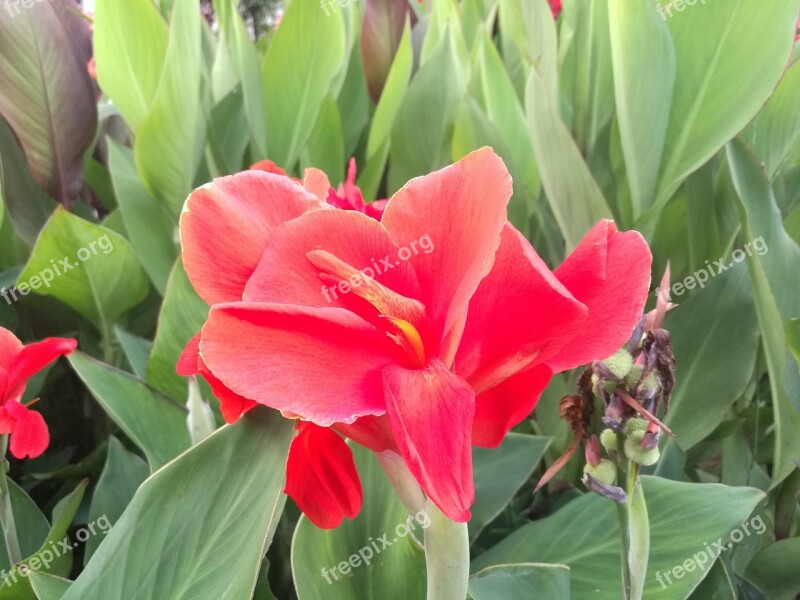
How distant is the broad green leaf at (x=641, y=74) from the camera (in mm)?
645

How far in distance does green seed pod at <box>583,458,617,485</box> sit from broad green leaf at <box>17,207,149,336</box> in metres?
0.62

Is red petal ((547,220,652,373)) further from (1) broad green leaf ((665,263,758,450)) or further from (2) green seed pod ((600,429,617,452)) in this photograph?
(1) broad green leaf ((665,263,758,450))

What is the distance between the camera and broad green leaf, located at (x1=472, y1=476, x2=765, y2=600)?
20.8 inches

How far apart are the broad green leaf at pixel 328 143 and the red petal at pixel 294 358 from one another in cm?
70

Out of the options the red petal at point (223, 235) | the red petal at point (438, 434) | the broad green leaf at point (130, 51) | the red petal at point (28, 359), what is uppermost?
the broad green leaf at point (130, 51)

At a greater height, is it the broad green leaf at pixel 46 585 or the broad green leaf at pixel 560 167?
the broad green leaf at pixel 560 167

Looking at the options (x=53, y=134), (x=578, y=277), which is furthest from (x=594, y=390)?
(x=53, y=134)

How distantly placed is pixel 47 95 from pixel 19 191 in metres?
0.16

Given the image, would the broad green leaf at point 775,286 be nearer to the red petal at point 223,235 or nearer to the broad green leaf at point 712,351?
the broad green leaf at point 712,351

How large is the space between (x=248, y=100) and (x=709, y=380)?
24.4 inches

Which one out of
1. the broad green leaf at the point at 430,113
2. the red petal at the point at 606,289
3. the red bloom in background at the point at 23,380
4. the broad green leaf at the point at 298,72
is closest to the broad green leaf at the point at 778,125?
the broad green leaf at the point at 430,113

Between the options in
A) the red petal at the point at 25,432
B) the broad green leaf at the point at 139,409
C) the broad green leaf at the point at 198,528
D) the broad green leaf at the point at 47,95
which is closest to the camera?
the broad green leaf at the point at 198,528

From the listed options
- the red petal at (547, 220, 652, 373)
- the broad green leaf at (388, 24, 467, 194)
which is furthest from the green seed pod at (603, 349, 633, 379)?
the broad green leaf at (388, 24, 467, 194)

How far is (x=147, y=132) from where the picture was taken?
0.79m
